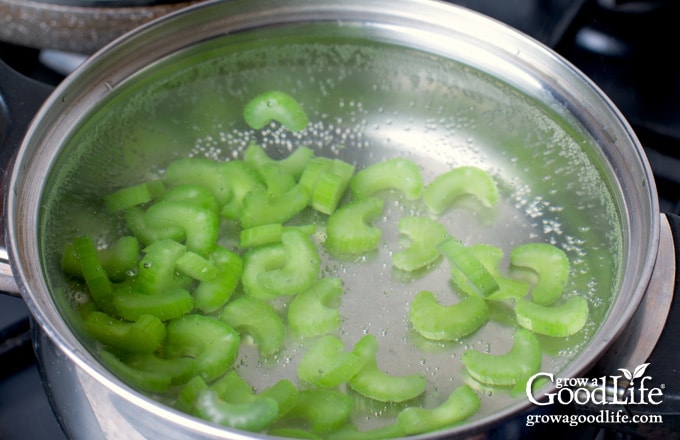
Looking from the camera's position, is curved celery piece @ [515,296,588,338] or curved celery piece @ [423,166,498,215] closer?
curved celery piece @ [515,296,588,338]

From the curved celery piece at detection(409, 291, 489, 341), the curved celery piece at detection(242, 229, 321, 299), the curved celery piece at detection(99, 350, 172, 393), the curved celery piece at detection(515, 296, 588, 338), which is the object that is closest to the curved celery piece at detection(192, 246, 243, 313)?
the curved celery piece at detection(242, 229, 321, 299)

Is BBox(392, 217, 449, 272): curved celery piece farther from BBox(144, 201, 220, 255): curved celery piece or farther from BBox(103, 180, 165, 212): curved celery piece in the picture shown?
BBox(103, 180, 165, 212): curved celery piece

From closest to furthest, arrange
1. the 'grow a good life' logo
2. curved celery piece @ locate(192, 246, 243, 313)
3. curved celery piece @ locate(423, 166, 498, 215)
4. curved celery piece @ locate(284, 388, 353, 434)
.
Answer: the 'grow a good life' logo → curved celery piece @ locate(284, 388, 353, 434) → curved celery piece @ locate(192, 246, 243, 313) → curved celery piece @ locate(423, 166, 498, 215)

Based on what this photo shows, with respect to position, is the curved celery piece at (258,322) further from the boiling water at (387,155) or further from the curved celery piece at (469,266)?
the curved celery piece at (469,266)

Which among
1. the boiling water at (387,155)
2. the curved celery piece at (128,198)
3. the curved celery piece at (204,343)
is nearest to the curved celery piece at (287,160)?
the boiling water at (387,155)

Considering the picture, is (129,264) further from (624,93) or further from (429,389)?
(624,93)

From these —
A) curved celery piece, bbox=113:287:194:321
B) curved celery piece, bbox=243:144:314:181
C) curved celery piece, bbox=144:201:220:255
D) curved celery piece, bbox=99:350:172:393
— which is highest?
curved celery piece, bbox=243:144:314:181
